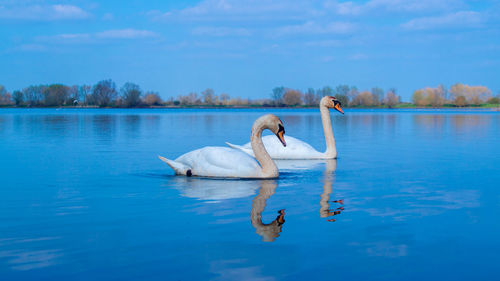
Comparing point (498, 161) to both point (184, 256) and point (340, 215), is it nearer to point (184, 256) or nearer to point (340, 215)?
point (340, 215)

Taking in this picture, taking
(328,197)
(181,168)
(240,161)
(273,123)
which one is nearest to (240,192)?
(240,161)

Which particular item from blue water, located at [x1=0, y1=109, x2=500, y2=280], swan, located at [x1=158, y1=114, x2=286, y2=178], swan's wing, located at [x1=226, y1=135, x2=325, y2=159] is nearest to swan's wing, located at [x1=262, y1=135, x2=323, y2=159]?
swan's wing, located at [x1=226, y1=135, x2=325, y2=159]

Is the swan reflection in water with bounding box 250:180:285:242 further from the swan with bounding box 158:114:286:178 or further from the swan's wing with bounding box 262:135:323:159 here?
the swan's wing with bounding box 262:135:323:159

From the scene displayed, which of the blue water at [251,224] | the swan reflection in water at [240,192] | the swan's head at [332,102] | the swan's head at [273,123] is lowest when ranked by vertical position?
the blue water at [251,224]

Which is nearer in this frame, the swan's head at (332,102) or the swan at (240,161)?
the swan at (240,161)

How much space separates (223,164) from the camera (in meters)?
10.6

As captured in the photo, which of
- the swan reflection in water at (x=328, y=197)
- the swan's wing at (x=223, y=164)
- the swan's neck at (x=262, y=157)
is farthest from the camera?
the swan's neck at (x=262, y=157)

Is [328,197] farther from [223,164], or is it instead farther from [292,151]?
[292,151]

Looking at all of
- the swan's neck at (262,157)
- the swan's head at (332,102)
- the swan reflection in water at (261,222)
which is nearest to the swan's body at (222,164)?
the swan's neck at (262,157)

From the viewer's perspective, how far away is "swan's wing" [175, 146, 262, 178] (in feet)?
34.5

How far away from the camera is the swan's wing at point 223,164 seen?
10.5m

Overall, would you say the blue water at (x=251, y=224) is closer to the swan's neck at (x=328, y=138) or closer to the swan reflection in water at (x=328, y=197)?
the swan reflection in water at (x=328, y=197)

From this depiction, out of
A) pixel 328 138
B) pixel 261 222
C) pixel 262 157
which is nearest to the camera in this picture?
pixel 261 222

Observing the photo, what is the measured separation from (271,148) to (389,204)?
644 centimetres
